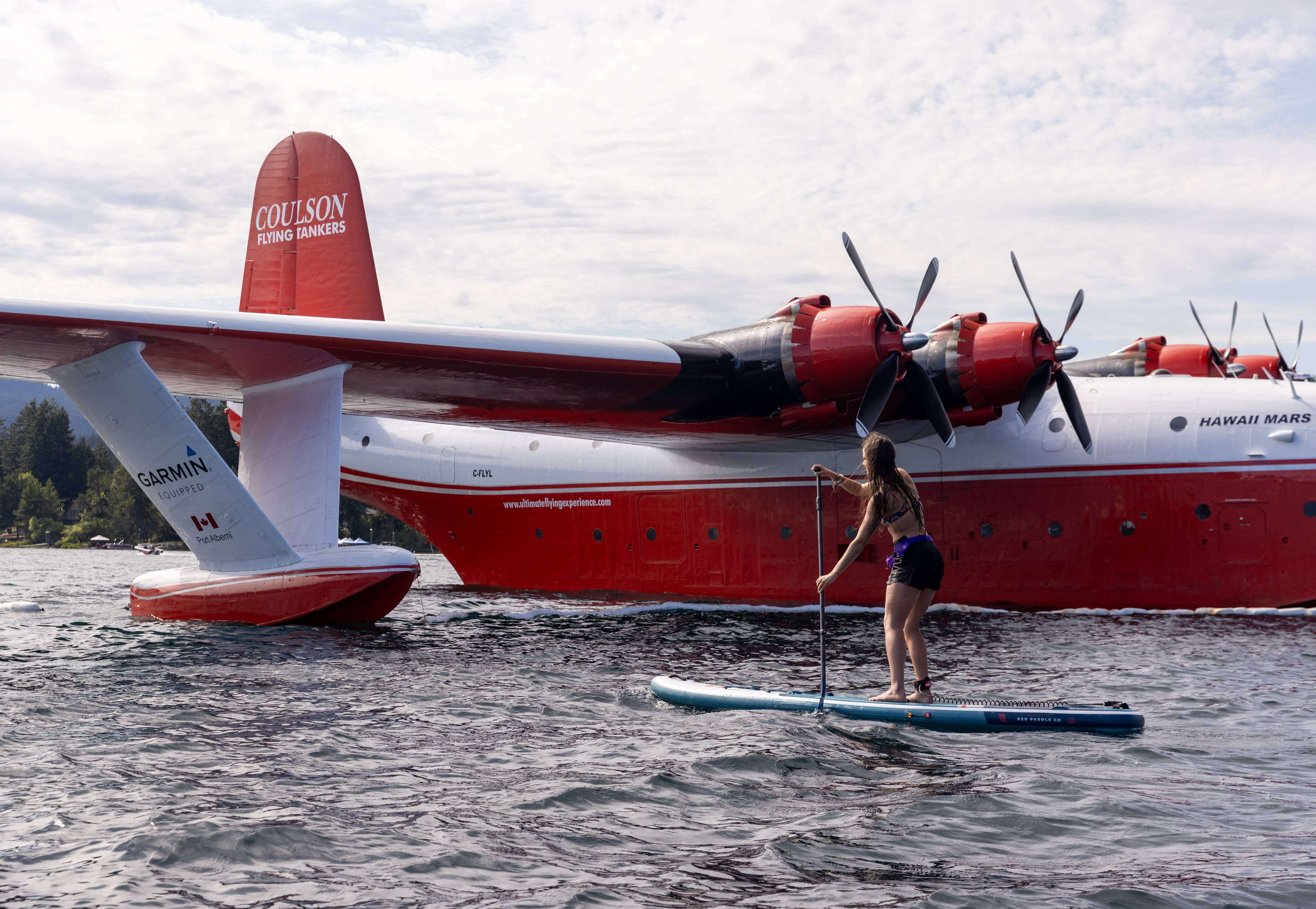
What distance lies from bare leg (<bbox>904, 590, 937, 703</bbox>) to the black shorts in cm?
7

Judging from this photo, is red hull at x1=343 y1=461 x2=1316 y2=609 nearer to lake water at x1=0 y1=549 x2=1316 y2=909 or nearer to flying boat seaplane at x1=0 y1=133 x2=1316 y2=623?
flying boat seaplane at x1=0 y1=133 x2=1316 y2=623

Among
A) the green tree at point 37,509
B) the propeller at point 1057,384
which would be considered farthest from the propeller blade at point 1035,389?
the green tree at point 37,509

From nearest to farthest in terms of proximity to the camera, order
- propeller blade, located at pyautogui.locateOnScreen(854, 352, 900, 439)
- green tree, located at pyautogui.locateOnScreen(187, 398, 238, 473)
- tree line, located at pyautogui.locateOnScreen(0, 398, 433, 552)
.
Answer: propeller blade, located at pyautogui.locateOnScreen(854, 352, 900, 439) → tree line, located at pyautogui.locateOnScreen(0, 398, 433, 552) → green tree, located at pyautogui.locateOnScreen(187, 398, 238, 473)

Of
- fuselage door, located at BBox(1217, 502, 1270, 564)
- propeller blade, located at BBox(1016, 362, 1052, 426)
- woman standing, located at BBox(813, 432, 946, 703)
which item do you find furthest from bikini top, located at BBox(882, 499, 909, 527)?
fuselage door, located at BBox(1217, 502, 1270, 564)

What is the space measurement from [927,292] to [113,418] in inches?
401

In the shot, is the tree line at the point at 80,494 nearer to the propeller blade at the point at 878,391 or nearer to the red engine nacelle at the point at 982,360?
the red engine nacelle at the point at 982,360

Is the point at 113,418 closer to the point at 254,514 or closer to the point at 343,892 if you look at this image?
the point at 254,514

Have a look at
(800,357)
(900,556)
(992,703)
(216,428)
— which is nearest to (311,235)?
(800,357)

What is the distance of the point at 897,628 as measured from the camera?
7.11 metres

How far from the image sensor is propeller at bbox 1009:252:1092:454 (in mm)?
14047

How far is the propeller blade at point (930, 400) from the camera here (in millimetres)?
13703

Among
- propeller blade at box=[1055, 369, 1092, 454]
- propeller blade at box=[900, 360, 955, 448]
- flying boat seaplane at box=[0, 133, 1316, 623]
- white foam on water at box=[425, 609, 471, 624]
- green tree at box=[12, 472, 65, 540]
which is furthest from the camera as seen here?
green tree at box=[12, 472, 65, 540]

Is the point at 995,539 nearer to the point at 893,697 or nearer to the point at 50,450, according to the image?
the point at 893,697

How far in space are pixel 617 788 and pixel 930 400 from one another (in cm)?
965
